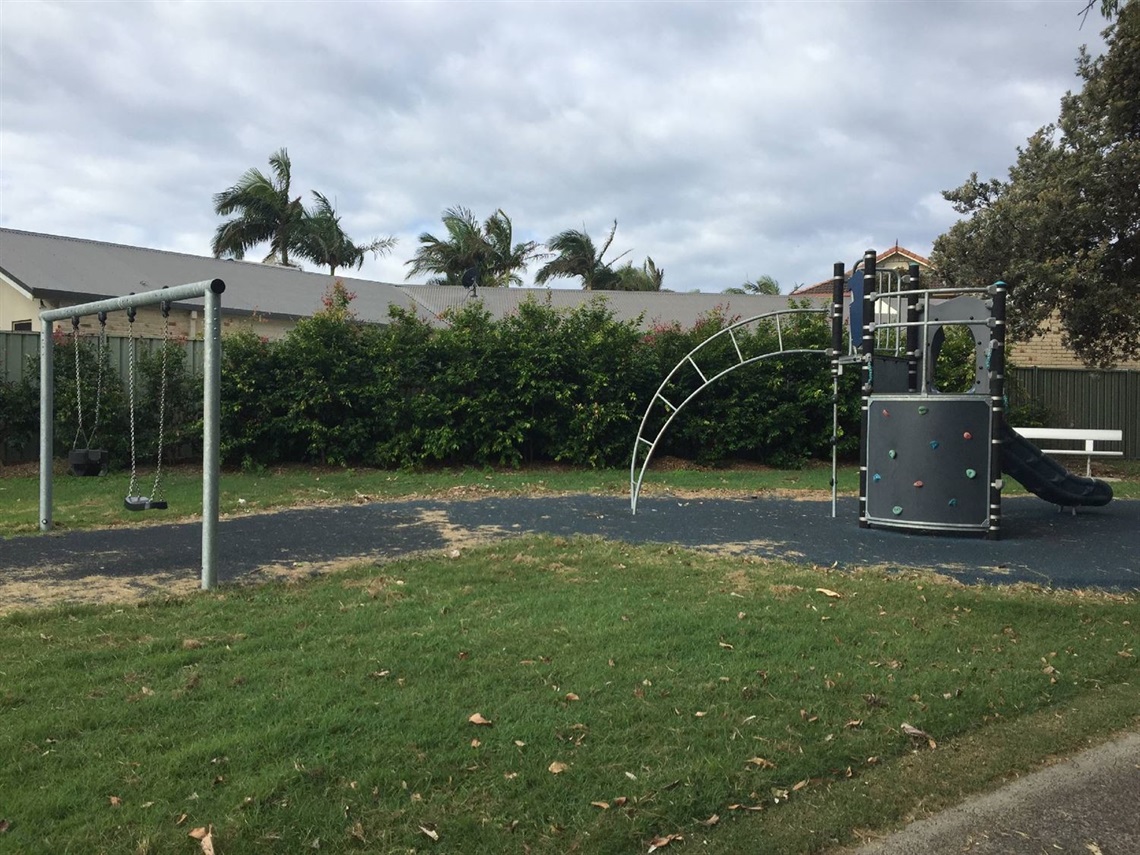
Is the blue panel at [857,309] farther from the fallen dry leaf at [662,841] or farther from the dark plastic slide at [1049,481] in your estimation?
the fallen dry leaf at [662,841]

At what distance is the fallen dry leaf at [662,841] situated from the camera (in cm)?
308

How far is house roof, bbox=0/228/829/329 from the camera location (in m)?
19.6

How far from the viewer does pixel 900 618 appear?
6.03 m

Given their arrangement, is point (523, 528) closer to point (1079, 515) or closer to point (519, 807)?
point (519, 807)

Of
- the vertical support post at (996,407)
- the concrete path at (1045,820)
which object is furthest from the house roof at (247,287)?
the concrete path at (1045,820)

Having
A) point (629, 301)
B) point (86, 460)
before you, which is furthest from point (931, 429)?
point (629, 301)

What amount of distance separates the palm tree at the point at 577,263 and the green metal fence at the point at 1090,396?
2318cm

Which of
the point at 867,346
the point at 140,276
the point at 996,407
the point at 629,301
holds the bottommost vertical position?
the point at 996,407

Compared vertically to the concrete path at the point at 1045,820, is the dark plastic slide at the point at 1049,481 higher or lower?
higher

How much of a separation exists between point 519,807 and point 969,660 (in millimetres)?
3155

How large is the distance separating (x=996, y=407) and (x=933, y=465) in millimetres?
882

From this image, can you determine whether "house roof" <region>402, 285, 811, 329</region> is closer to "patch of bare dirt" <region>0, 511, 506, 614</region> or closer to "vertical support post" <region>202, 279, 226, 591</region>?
"patch of bare dirt" <region>0, 511, 506, 614</region>

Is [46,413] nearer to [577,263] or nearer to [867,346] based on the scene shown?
[867,346]

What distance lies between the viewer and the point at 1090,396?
795 inches
